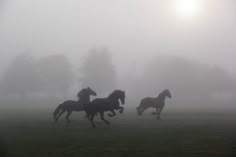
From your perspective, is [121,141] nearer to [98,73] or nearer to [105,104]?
[105,104]

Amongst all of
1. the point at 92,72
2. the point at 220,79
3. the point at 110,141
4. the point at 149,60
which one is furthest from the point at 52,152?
the point at 220,79

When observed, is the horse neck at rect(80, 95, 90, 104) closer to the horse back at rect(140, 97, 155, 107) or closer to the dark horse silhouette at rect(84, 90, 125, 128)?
the dark horse silhouette at rect(84, 90, 125, 128)

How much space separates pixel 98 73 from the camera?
2877cm

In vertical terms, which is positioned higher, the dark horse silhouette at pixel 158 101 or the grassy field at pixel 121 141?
the dark horse silhouette at pixel 158 101

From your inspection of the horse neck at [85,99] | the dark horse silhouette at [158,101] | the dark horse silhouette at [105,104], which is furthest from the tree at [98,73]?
the dark horse silhouette at [105,104]

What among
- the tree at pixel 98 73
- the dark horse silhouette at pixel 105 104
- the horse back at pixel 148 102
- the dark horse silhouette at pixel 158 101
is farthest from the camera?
the tree at pixel 98 73

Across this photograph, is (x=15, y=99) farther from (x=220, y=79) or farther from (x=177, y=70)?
(x=220, y=79)

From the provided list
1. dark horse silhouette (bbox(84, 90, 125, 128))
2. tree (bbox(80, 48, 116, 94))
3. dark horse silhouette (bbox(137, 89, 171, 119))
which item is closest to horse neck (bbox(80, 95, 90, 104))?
dark horse silhouette (bbox(84, 90, 125, 128))

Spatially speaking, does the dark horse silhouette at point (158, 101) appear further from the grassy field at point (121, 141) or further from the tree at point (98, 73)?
the tree at point (98, 73)

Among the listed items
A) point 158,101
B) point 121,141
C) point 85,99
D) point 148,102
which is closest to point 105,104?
point 85,99

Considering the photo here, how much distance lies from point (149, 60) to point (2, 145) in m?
20.2

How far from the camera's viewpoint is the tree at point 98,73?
91.4 ft

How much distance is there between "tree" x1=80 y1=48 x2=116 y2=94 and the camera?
1096 inches

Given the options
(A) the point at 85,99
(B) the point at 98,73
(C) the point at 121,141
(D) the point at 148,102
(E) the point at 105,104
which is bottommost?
(C) the point at 121,141
